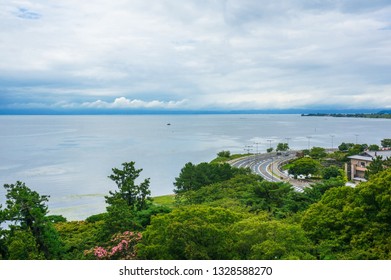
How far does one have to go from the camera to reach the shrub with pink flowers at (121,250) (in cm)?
1036

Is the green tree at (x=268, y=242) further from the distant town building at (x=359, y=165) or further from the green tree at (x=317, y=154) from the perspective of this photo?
the green tree at (x=317, y=154)

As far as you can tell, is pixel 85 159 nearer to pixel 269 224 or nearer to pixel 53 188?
pixel 53 188

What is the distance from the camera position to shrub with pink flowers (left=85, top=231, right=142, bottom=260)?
10.4 metres

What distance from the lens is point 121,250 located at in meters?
10.5

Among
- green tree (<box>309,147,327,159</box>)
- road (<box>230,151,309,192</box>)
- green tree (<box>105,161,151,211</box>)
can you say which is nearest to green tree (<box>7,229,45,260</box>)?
green tree (<box>105,161,151,211</box>)

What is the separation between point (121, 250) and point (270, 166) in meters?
44.0

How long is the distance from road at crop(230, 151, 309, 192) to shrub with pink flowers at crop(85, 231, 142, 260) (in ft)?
92.2

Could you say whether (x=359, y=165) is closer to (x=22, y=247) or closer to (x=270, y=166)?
(x=270, y=166)

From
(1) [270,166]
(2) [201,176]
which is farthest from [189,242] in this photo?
(1) [270,166]

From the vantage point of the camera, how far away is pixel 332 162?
2167 inches

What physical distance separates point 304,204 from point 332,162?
1549 inches

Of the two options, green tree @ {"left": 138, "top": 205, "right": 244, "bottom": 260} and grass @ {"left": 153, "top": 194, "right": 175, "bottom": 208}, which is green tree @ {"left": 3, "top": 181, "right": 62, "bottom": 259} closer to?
green tree @ {"left": 138, "top": 205, "right": 244, "bottom": 260}

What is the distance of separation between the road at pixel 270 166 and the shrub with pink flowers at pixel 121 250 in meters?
28.1

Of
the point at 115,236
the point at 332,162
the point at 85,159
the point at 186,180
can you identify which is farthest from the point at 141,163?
the point at 115,236
